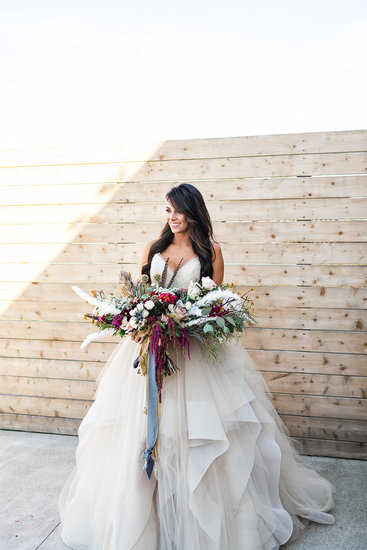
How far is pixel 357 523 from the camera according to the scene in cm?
262

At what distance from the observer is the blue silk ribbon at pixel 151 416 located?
7.38 feet

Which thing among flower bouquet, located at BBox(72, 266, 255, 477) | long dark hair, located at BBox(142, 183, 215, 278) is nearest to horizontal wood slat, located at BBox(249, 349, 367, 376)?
long dark hair, located at BBox(142, 183, 215, 278)

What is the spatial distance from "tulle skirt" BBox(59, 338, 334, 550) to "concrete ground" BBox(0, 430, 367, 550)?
106mm

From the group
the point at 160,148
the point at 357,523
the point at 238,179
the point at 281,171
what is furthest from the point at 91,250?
the point at 357,523

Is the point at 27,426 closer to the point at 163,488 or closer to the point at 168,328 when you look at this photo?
the point at 163,488

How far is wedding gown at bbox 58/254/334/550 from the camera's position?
2.20 metres

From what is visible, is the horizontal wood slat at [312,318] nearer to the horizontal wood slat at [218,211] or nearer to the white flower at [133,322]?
the horizontal wood slat at [218,211]

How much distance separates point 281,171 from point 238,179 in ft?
1.03

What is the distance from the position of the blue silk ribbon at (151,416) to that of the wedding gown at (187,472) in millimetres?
45

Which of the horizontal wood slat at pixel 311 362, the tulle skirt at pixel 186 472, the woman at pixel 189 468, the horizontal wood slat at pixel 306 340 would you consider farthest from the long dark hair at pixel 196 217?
the horizontal wood slat at pixel 311 362

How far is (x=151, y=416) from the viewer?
7.47 ft

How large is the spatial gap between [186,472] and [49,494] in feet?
4.11

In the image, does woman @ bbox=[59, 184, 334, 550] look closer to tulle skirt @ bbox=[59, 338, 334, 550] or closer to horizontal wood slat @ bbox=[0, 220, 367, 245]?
tulle skirt @ bbox=[59, 338, 334, 550]

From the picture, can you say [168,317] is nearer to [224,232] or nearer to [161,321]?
[161,321]
